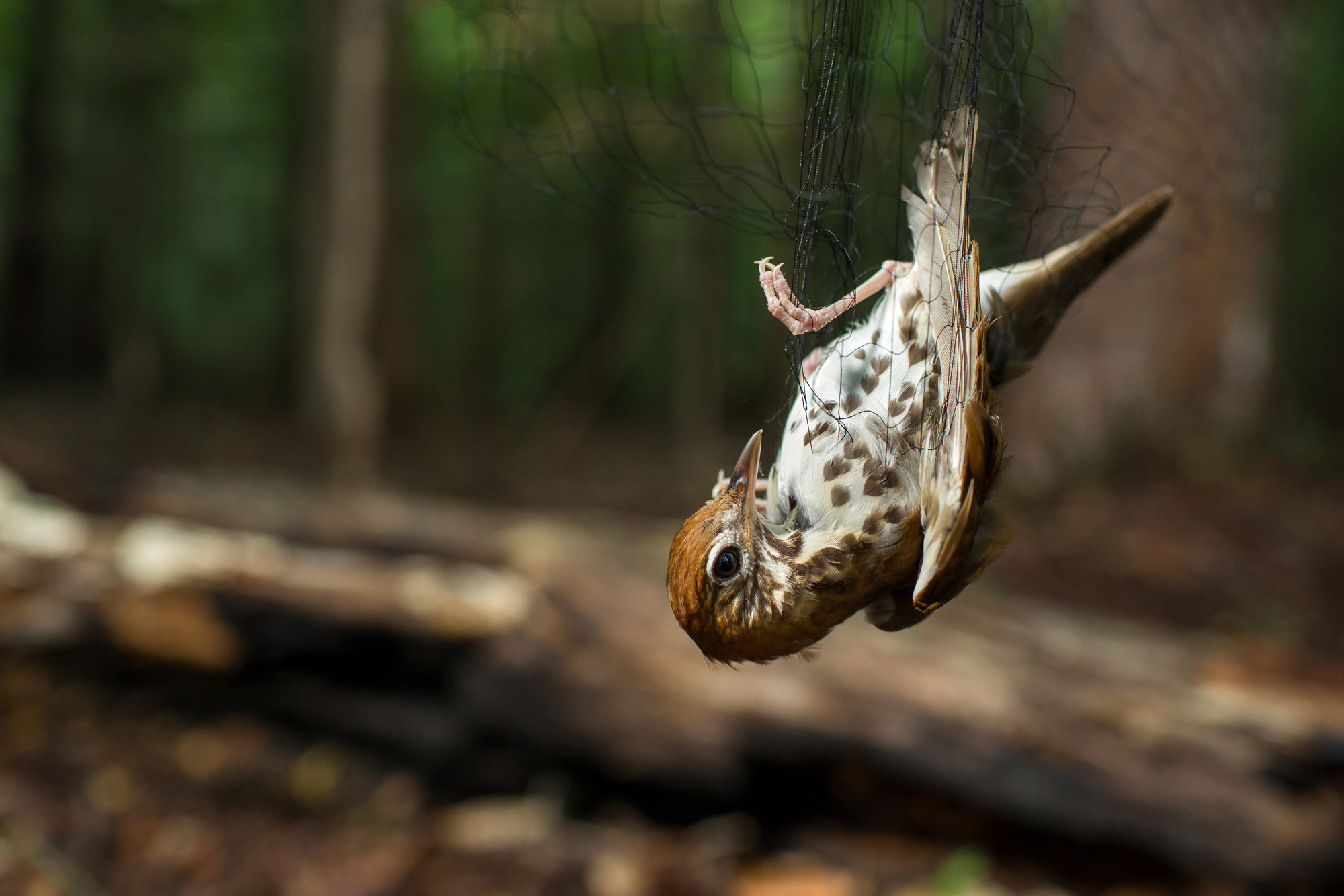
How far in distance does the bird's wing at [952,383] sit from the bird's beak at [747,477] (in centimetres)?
25

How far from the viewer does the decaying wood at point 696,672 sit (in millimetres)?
3744

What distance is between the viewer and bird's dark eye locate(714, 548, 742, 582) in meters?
1.52

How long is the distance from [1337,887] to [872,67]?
12.1 ft

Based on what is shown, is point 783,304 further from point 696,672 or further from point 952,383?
point 696,672

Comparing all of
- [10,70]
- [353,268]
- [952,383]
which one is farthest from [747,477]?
[10,70]

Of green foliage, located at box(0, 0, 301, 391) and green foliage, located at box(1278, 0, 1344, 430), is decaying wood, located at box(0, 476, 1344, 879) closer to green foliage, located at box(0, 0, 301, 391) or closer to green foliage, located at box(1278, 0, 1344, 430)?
green foliage, located at box(1278, 0, 1344, 430)

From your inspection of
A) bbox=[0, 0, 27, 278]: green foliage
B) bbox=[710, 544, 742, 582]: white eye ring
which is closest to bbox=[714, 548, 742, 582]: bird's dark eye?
bbox=[710, 544, 742, 582]: white eye ring

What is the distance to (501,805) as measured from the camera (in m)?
4.71

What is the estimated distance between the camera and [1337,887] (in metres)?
3.57

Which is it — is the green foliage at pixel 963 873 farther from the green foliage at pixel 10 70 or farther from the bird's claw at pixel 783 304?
the green foliage at pixel 10 70

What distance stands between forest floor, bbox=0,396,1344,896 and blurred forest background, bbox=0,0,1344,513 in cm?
135

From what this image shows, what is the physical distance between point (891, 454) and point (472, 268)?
20.1 m

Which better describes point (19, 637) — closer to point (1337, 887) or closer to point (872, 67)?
point (872, 67)

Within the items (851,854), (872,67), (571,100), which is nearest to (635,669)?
(851,854)
